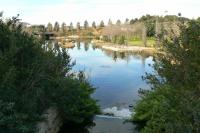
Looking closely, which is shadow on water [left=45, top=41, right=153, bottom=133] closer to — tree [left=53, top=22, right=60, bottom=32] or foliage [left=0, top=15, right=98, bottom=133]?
foliage [left=0, top=15, right=98, bottom=133]

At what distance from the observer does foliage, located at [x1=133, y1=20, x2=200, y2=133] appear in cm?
743

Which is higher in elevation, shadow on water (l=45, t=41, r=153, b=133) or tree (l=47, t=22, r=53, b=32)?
tree (l=47, t=22, r=53, b=32)

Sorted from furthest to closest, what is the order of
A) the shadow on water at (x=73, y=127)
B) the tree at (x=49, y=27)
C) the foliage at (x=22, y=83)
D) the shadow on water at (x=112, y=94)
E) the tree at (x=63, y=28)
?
the tree at (x=63, y=28) → the tree at (x=49, y=27) → the shadow on water at (x=112, y=94) → the shadow on water at (x=73, y=127) → the foliage at (x=22, y=83)

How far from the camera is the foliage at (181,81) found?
7426 mm


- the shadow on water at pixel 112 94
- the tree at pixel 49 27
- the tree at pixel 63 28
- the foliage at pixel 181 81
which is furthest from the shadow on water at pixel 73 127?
the tree at pixel 63 28

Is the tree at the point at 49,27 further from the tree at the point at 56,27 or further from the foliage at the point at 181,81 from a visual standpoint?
the foliage at the point at 181,81

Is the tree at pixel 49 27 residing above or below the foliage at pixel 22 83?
below

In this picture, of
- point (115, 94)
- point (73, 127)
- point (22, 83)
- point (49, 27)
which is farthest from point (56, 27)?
point (22, 83)

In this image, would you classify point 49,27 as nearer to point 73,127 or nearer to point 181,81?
point 73,127

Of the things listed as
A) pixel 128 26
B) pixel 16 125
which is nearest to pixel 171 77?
pixel 16 125

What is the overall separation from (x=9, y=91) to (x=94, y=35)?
469 ft

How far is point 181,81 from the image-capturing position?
930 cm

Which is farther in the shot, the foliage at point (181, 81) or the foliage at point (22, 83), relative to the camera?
the foliage at point (22, 83)

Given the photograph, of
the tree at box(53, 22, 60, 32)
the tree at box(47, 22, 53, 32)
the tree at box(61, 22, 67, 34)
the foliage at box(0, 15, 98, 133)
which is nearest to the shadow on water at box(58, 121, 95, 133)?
the foliage at box(0, 15, 98, 133)
